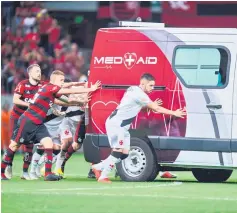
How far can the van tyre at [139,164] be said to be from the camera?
72.1ft

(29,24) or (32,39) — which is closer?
(32,39)

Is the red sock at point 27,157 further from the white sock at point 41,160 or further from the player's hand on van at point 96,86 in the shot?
the player's hand on van at point 96,86

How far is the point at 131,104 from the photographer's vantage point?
2175 cm

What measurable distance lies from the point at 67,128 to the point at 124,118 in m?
2.93

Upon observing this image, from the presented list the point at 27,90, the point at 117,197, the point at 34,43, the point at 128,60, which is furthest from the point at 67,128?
the point at 34,43

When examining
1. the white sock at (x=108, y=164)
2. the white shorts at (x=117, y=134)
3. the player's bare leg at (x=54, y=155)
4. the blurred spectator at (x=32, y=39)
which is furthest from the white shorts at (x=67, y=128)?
the blurred spectator at (x=32, y=39)

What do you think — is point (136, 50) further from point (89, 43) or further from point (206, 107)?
point (89, 43)

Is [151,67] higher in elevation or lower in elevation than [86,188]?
higher

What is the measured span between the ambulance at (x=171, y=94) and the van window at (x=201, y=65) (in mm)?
15

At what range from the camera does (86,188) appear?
804 inches

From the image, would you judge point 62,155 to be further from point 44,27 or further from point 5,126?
point 44,27

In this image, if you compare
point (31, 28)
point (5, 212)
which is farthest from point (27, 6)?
point (5, 212)

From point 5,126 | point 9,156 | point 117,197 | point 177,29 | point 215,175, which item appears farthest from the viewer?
point 5,126

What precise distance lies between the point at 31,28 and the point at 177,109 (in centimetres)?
1822
